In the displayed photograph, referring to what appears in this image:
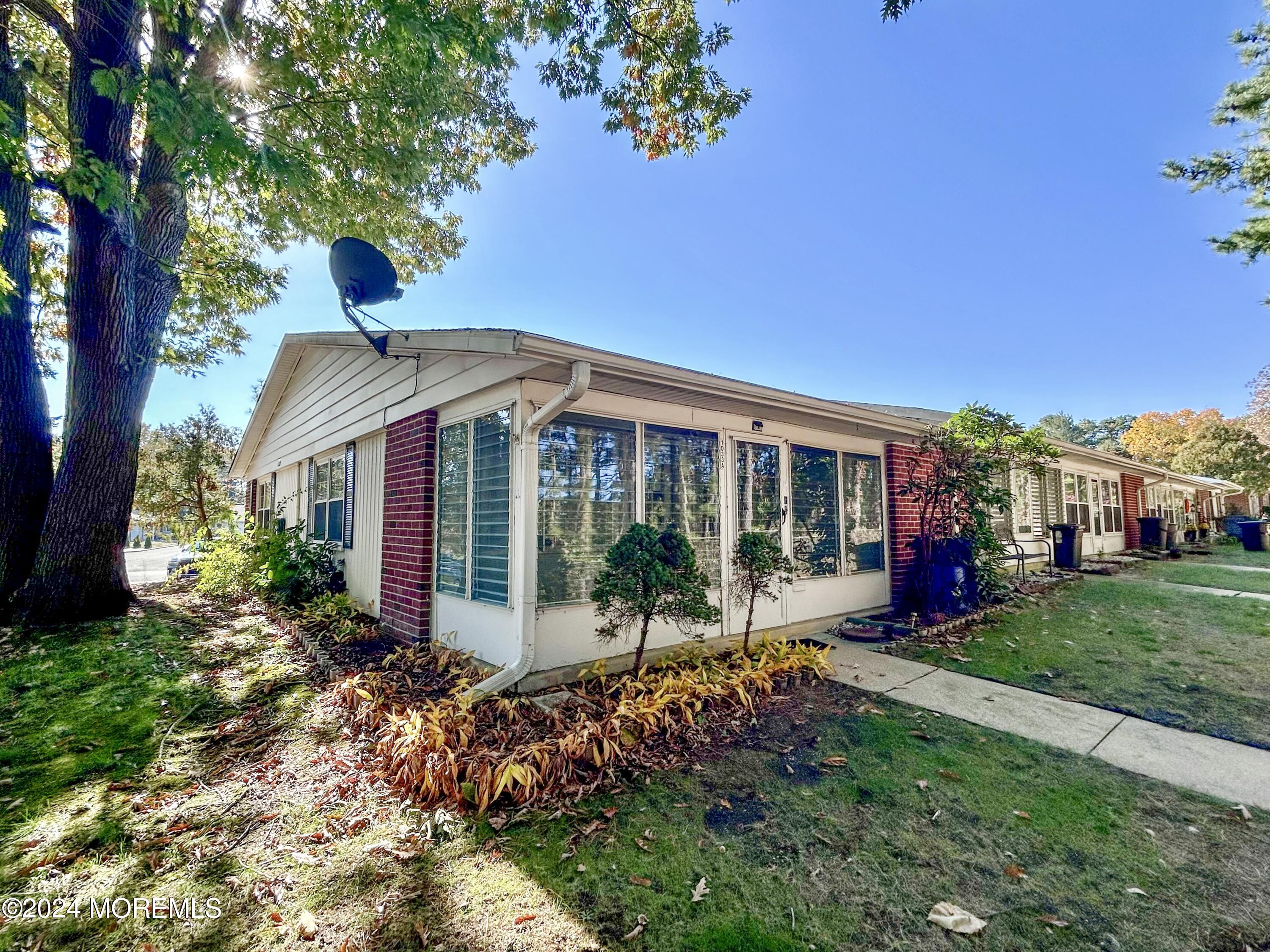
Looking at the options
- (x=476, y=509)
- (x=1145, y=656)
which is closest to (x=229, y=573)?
(x=476, y=509)

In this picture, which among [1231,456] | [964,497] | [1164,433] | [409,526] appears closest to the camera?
[409,526]

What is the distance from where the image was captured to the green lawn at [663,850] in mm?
1900

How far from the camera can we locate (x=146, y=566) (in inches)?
764

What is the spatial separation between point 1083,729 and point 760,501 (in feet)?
10.2

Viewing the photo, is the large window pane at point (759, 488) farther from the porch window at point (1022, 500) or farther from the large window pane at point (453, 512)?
the porch window at point (1022, 500)

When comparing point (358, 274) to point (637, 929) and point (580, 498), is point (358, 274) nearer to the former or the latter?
point (580, 498)

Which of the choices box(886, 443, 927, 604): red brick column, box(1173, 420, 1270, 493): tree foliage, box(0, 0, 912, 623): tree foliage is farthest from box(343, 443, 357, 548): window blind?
box(1173, 420, 1270, 493): tree foliage

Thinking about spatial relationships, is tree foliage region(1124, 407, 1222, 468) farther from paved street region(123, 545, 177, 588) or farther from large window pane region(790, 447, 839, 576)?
paved street region(123, 545, 177, 588)

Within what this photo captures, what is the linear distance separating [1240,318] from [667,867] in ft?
80.8

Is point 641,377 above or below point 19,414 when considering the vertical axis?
below

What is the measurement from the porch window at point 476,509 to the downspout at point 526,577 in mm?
212

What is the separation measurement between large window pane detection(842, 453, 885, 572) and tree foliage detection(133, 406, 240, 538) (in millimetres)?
17322

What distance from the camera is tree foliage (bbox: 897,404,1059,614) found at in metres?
6.54

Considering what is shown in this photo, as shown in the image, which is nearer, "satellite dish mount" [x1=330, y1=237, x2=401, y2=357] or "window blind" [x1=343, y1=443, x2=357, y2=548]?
"satellite dish mount" [x1=330, y1=237, x2=401, y2=357]
